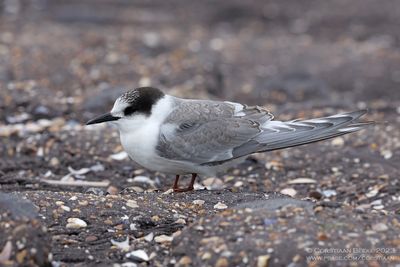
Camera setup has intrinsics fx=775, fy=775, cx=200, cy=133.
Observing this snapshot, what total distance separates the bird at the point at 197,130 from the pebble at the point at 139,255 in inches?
39.1

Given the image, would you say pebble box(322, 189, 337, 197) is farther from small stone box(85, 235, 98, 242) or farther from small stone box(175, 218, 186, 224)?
small stone box(85, 235, 98, 242)

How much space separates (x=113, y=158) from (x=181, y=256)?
9.12 ft

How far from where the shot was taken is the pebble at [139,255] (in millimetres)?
4168

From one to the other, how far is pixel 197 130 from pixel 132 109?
493 mm

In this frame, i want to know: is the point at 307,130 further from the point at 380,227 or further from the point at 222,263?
the point at 222,263

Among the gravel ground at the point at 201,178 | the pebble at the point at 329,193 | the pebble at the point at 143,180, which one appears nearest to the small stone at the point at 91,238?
the gravel ground at the point at 201,178

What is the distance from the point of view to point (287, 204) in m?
4.30

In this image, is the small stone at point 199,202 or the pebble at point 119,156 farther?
the pebble at point 119,156

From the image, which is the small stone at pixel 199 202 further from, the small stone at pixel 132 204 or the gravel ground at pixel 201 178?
the small stone at pixel 132 204

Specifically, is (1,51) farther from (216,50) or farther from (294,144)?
(294,144)

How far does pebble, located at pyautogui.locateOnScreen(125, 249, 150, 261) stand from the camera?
4.17m

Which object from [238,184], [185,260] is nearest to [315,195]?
[238,184]

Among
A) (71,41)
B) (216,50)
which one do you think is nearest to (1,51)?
(71,41)

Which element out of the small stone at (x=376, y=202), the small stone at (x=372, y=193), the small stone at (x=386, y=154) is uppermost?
the small stone at (x=386, y=154)
